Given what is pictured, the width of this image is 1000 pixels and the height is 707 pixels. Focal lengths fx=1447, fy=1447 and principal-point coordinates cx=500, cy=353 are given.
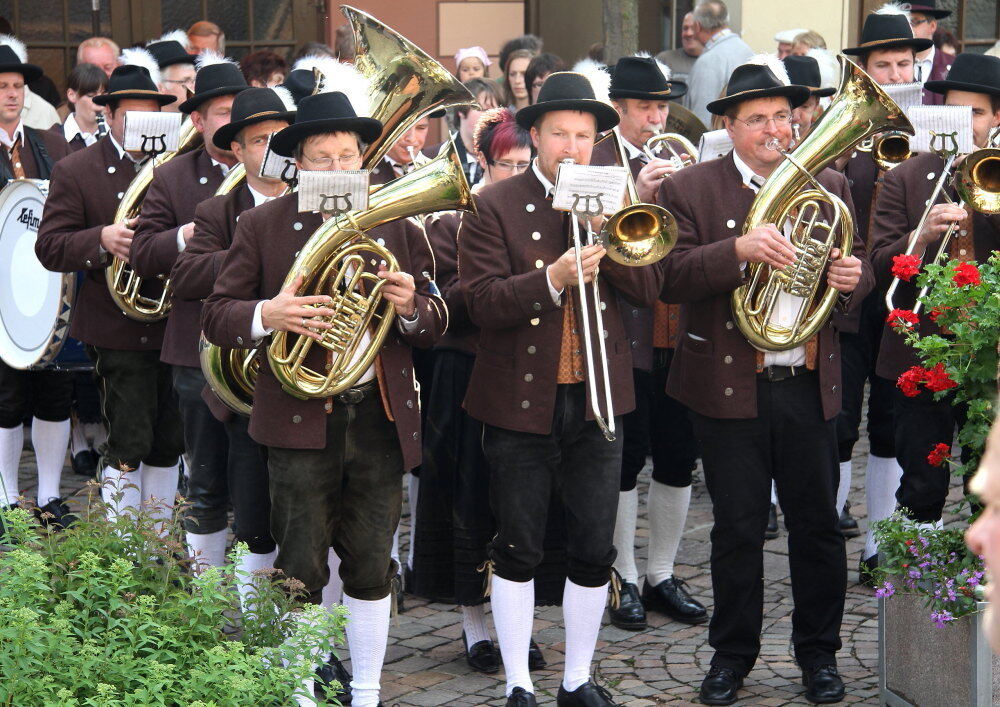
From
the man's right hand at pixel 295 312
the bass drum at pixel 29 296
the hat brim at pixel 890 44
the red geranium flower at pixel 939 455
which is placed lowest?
the red geranium flower at pixel 939 455

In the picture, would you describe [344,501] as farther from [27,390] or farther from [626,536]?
[27,390]

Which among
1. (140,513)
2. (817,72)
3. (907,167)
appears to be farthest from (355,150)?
(817,72)

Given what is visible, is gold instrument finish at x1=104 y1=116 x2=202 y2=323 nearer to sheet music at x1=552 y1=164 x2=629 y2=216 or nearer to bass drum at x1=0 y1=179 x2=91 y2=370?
bass drum at x1=0 y1=179 x2=91 y2=370

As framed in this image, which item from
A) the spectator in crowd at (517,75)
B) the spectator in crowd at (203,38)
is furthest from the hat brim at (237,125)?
the spectator in crowd at (203,38)

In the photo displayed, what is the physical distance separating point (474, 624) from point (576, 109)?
2.13 m

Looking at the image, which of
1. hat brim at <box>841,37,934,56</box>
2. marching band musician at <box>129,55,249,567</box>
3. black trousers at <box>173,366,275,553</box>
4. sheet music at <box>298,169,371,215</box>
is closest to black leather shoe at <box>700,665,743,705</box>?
black trousers at <box>173,366,275,553</box>

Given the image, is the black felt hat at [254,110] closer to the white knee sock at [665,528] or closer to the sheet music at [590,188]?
the sheet music at [590,188]

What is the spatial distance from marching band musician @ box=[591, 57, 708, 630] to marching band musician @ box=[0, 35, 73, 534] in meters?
3.02

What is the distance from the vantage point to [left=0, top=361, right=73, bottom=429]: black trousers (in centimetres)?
754

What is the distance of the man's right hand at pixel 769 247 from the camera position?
197 inches

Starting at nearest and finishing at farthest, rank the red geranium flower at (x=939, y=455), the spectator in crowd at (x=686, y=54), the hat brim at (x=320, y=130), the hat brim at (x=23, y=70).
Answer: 1. the hat brim at (x=320, y=130)
2. the red geranium flower at (x=939, y=455)
3. the hat brim at (x=23, y=70)
4. the spectator in crowd at (x=686, y=54)

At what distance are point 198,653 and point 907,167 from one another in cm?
359

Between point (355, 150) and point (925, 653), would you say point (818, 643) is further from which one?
point (355, 150)

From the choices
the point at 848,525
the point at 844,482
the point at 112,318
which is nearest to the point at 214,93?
the point at 112,318
